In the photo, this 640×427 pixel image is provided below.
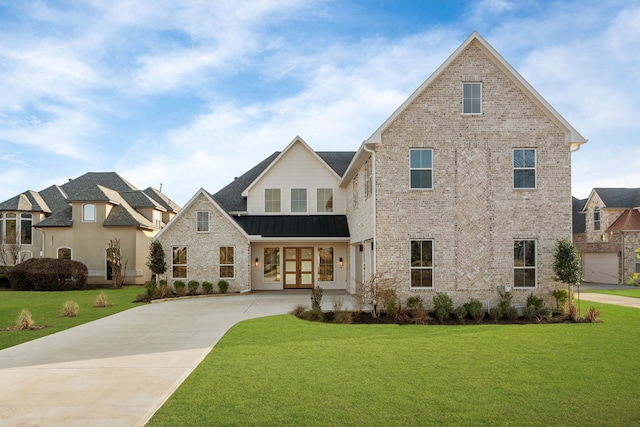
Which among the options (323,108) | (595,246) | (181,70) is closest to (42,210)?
(181,70)

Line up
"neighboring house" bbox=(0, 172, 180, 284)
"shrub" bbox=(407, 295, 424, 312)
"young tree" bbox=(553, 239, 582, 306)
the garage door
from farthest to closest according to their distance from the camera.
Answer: the garage door
"neighboring house" bbox=(0, 172, 180, 284)
"shrub" bbox=(407, 295, 424, 312)
"young tree" bbox=(553, 239, 582, 306)

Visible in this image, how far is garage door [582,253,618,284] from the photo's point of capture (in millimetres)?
34562

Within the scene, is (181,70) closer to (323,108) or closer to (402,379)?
(323,108)

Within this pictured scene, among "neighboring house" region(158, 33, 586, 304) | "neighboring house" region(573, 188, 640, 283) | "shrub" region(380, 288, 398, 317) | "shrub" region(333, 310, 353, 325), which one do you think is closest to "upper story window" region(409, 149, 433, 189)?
"neighboring house" region(158, 33, 586, 304)

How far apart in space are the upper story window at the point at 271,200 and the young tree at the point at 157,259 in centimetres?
622

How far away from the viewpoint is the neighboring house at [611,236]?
3356cm

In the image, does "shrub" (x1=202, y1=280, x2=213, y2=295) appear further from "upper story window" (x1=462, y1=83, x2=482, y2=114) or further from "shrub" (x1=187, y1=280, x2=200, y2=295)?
"upper story window" (x1=462, y1=83, x2=482, y2=114)

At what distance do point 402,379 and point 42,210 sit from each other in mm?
34185

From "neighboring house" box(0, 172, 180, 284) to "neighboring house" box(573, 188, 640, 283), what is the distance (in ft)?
107

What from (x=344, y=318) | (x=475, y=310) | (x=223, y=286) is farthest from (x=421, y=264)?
(x=223, y=286)

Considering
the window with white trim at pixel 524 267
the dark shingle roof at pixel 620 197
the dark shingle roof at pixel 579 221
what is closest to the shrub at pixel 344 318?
the window with white trim at pixel 524 267

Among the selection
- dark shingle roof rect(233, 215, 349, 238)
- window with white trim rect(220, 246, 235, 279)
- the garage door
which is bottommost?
the garage door

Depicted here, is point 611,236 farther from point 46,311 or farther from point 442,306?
point 46,311

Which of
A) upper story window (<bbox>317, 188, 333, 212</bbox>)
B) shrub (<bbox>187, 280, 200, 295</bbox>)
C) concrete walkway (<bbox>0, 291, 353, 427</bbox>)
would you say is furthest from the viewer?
upper story window (<bbox>317, 188, 333, 212</bbox>)
